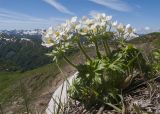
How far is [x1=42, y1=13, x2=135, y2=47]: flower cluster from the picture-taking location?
438cm

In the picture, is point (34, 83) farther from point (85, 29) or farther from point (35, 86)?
point (85, 29)

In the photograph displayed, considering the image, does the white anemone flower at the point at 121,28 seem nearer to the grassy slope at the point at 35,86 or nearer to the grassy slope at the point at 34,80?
the grassy slope at the point at 35,86

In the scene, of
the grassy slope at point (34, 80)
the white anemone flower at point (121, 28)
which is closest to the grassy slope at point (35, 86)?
the grassy slope at point (34, 80)

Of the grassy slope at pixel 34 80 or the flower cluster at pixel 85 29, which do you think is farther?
the grassy slope at pixel 34 80

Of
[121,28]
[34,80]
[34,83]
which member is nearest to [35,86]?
[34,83]

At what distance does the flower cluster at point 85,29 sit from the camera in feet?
14.4

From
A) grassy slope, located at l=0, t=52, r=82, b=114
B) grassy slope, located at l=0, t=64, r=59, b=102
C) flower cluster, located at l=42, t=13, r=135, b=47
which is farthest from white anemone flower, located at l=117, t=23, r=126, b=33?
grassy slope, located at l=0, t=64, r=59, b=102

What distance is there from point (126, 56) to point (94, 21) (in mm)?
609

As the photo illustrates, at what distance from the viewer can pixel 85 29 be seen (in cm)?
454

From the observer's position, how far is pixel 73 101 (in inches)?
190

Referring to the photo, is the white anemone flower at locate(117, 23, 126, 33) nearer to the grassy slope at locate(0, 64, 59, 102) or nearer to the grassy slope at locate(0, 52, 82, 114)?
the grassy slope at locate(0, 52, 82, 114)

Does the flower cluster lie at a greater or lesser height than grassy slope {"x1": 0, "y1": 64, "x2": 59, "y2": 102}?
greater

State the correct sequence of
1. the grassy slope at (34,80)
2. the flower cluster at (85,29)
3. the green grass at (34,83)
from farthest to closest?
the grassy slope at (34,80) < the green grass at (34,83) < the flower cluster at (85,29)

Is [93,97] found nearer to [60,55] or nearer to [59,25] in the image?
[60,55]
